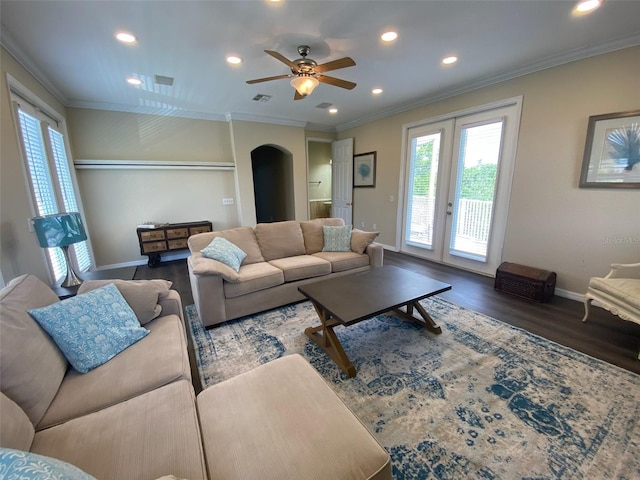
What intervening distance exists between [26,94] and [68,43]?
784 millimetres

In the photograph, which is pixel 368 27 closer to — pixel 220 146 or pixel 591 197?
pixel 591 197

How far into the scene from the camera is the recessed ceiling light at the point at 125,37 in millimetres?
2254

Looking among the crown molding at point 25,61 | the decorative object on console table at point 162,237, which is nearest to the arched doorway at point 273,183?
the decorative object on console table at point 162,237

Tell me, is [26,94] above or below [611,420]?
above

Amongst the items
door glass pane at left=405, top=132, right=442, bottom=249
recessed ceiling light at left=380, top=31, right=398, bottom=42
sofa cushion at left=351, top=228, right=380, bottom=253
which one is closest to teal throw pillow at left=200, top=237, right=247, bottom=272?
sofa cushion at left=351, top=228, right=380, bottom=253

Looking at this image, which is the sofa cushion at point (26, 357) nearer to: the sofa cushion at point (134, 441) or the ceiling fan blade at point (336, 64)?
the sofa cushion at point (134, 441)

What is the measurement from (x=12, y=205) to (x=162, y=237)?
2.24 m

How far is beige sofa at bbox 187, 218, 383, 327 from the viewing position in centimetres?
248

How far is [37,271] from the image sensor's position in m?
2.41

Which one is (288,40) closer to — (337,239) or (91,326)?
(337,239)

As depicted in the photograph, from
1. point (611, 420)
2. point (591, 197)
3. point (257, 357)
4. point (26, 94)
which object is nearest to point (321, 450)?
point (257, 357)

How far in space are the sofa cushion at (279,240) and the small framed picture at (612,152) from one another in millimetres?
3259

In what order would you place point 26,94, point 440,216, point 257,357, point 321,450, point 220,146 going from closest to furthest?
point 321,450
point 257,357
point 26,94
point 440,216
point 220,146

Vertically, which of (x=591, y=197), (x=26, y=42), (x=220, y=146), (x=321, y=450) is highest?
(x=26, y=42)
